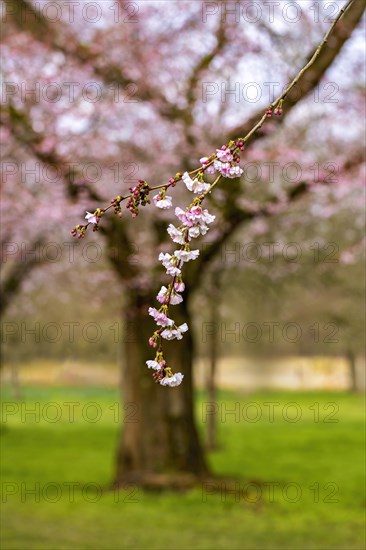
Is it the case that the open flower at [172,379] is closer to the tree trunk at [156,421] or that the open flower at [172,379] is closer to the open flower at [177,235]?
the open flower at [177,235]

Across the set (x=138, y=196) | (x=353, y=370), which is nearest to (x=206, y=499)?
(x=138, y=196)

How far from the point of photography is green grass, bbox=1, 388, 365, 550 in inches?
352

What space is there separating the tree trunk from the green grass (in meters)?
0.48

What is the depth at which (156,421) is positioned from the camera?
12086 mm

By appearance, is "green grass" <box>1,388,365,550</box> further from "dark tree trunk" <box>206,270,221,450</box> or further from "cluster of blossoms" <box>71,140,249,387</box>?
"cluster of blossoms" <box>71,140,249,387</box>

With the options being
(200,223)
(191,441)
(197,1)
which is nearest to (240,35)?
(197,1)

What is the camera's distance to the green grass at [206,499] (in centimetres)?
895

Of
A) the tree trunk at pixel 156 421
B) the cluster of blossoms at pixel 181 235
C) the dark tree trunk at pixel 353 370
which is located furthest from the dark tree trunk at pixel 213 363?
the dark tree trunk at pixel 353 370

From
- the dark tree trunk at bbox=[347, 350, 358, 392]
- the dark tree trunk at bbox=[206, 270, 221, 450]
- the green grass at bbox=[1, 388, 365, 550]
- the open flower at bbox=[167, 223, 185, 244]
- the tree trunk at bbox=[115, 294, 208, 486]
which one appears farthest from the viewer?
the dark tree trunk at bbox=[347, 350, 358, 392]

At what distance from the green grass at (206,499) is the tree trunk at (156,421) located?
0.48 meters

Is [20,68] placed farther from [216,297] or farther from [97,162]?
[216,297]

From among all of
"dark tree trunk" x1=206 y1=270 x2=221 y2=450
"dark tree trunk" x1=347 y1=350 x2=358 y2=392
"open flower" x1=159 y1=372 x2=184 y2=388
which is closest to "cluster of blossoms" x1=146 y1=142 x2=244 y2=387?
"open flower" x1=159 y1=372 x2=184 y2=388

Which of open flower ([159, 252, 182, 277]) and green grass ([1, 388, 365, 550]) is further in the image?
green grass ([1, 388, 365, 550])

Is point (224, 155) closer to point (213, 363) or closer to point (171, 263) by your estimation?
point (171, 263)
